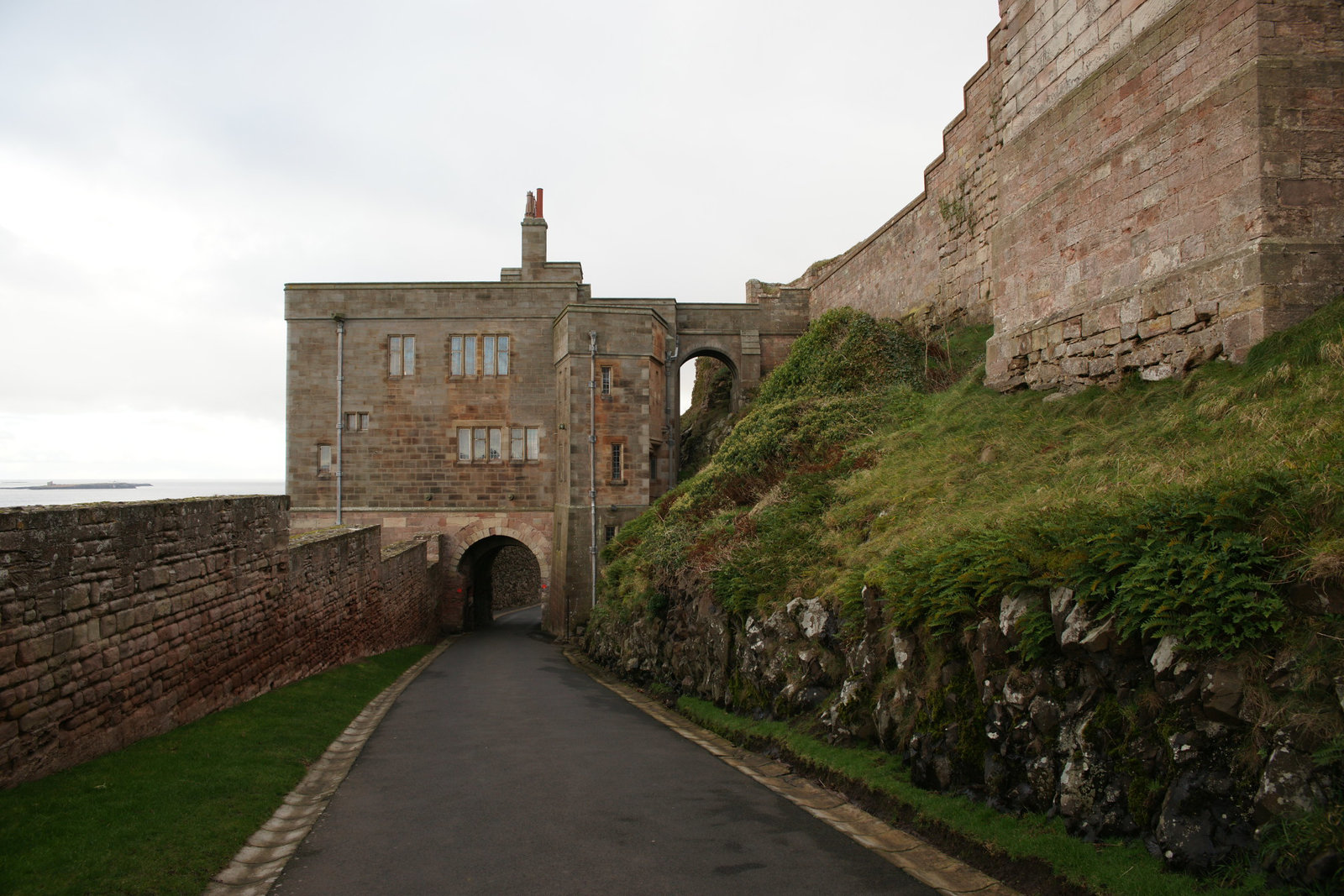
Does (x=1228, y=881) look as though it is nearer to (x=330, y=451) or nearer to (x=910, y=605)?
(x=910, y=605)

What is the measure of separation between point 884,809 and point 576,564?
778 inches

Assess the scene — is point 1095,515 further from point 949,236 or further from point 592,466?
point 592,466

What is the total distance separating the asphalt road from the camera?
251 inches

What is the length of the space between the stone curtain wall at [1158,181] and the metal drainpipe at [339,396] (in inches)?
942

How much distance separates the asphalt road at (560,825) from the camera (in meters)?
6.37

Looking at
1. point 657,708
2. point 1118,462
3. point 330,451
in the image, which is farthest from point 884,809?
point 330,451

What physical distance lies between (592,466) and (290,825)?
64.3ft

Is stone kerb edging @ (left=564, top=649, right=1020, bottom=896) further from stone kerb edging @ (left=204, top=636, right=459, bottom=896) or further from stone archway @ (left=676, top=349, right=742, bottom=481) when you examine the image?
stone archway @ (left=676, top=349, right=742, bottom=481)

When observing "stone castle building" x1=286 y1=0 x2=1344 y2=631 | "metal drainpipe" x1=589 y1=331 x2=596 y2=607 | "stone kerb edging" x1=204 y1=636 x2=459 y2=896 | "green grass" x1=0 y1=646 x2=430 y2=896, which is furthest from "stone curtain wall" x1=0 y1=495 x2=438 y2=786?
"stone castle building" x1=286 y1=0 x2=1344 y2=631

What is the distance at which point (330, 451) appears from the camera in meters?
30.5

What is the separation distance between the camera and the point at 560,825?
301 inches

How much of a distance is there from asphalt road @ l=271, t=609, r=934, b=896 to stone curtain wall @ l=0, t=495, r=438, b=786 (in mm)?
2392

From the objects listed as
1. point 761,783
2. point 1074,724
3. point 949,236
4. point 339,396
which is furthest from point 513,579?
point 1074,724

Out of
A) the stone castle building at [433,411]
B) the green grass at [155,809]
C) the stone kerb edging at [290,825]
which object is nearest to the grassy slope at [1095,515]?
the stone kerb edging at [290,825]
